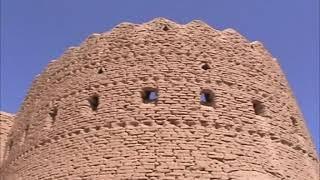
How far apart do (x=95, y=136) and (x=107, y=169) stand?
0.97 m

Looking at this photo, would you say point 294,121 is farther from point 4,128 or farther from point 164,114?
point 4,128

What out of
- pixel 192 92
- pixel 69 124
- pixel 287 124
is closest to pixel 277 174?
pixel 287 124

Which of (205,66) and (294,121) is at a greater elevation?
(205,66)

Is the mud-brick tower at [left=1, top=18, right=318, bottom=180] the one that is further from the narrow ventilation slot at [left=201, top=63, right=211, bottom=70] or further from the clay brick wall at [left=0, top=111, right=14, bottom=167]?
the clay brick wall at [left=0, top=111, right=14, bottom=167]

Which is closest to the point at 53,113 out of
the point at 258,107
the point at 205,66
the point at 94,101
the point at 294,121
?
the point at 94,101

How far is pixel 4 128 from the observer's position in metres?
16.0

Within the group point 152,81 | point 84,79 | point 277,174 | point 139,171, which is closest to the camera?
point 139,171

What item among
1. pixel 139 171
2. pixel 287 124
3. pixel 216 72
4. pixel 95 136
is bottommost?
pixel 139 171

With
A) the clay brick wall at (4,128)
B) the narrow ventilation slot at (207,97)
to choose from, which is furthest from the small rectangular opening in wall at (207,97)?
the clay brick wall at (4,128)

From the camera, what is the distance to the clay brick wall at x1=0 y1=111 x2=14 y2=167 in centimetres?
1528

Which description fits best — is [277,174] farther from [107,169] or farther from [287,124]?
[107,169]

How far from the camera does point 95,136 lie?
35.8 ft

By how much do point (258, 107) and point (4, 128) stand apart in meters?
8.50

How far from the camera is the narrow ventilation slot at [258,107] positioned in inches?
463
